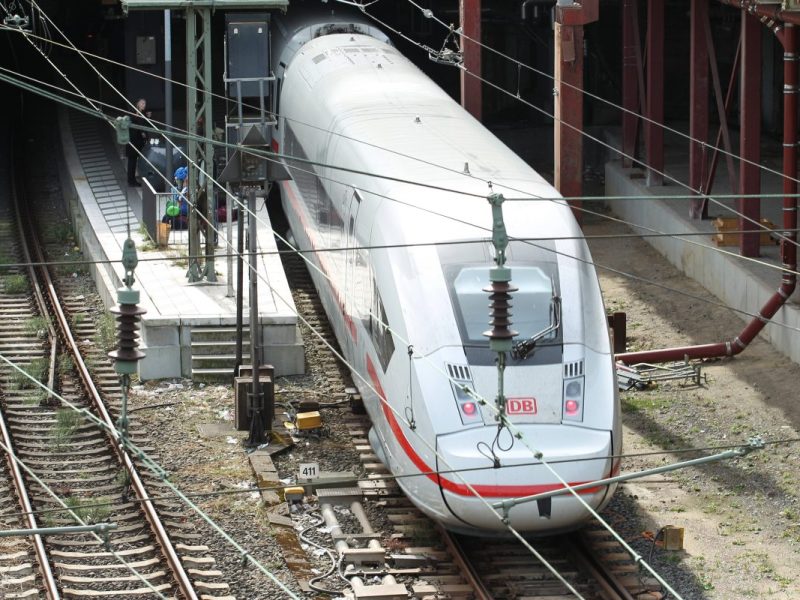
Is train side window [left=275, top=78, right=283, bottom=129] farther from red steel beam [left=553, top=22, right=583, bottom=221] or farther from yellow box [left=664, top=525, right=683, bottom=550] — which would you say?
yellow box [left=664, top=525, right=683, bottom=550]

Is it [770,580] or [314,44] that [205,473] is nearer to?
[770,580]

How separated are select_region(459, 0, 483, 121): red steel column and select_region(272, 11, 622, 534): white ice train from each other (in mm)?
9074

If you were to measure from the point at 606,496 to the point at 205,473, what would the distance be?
4846 millimetres

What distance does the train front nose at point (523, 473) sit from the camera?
42.9 ft

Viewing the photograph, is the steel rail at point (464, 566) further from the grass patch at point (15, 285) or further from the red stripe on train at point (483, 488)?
the grass patch at point (15, 285)

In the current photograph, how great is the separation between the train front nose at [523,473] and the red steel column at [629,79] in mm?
17005

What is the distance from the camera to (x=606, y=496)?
1361 centimetres

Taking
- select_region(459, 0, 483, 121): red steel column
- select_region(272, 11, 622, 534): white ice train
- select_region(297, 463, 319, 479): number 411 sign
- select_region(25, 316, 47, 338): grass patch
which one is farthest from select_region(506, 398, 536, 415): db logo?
select_region(459, 0, 483, 121): red steel column

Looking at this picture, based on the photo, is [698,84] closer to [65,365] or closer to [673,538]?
[65,365]

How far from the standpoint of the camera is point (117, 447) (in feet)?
56.4

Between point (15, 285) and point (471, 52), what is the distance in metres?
8.65

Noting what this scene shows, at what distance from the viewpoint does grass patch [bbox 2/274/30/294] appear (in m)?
23.4

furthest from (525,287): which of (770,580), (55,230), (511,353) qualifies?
(55,230)

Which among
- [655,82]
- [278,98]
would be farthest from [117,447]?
[655,82]
